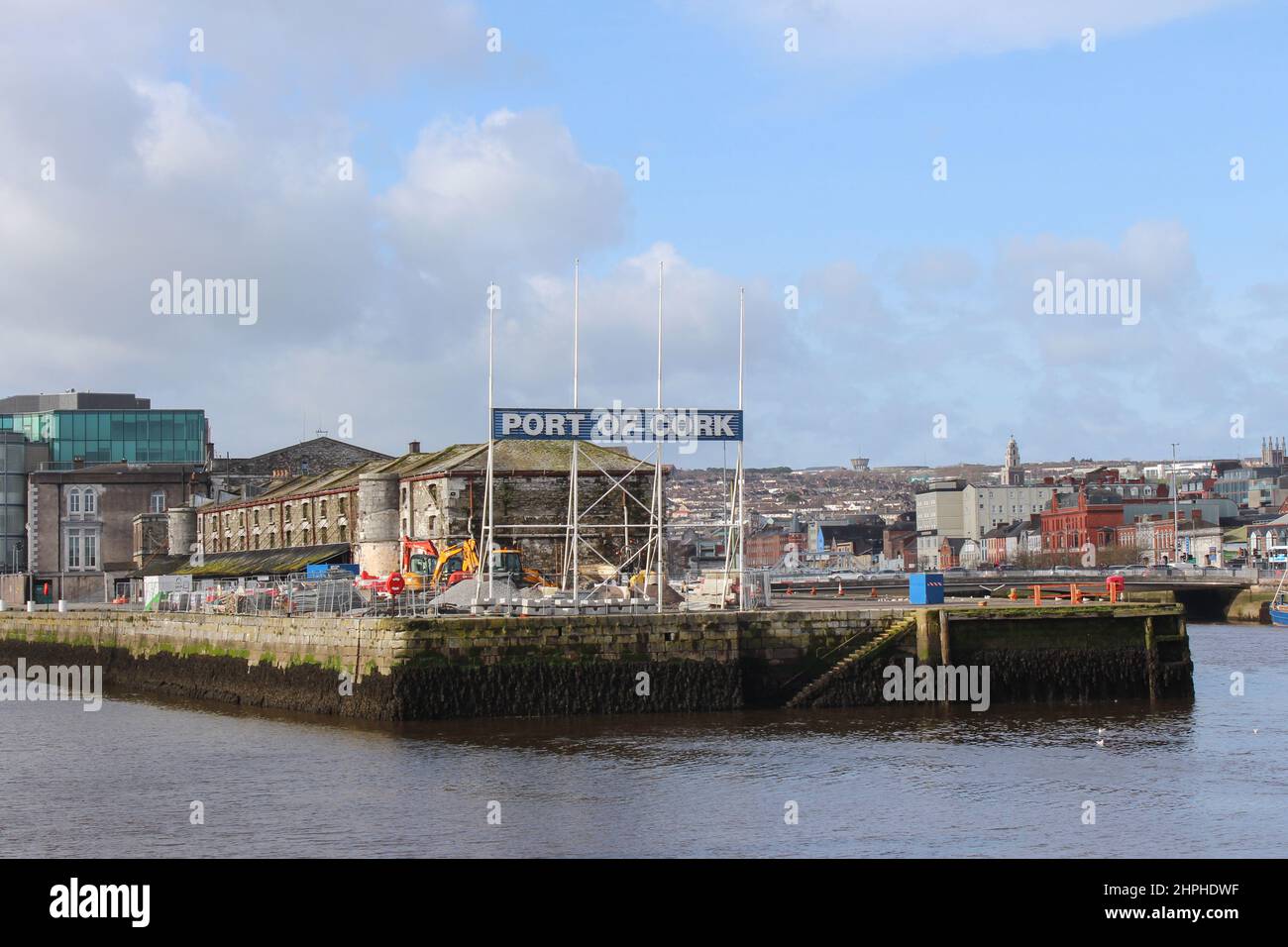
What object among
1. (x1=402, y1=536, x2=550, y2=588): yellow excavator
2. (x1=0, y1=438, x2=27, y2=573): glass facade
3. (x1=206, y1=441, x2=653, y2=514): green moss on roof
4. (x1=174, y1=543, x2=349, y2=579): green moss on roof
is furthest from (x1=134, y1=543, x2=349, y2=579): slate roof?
(x1=0, y1=438, x2=27, y2=573): glass facade

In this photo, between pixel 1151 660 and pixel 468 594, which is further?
pixel 468 594

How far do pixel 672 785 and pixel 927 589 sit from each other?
19.2 m

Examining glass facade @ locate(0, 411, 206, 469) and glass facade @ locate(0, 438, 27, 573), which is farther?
glass facade @ locate(0, 411, 206, 469)

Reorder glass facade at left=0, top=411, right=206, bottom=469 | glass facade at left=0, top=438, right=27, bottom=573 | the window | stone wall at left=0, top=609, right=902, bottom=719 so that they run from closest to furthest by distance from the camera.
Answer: stone wall at left=0, top=609, right=902, bottom=719
the window
glass facade at left=0, top=438, right=27, bottom=573
glass facade at left=0, top=411, right=206, bottom=469

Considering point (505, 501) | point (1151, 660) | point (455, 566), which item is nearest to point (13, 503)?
point (505, 501)

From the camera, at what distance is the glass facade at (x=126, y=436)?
11925cm

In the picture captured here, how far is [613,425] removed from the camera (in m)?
48.3

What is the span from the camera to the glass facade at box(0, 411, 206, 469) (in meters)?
119

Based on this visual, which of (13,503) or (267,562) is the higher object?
(13,503)

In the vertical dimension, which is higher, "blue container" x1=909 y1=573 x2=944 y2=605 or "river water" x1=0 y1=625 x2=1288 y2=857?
"blue container" x1=909 y1=573 x2=944 y2=605

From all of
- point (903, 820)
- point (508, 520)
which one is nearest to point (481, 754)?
point (903, 820)

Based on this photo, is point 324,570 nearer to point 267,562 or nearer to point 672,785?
point 267,562

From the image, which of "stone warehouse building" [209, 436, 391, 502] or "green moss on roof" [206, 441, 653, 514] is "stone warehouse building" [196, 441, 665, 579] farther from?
"stone warehouse building" [209, 436, 391, 502]

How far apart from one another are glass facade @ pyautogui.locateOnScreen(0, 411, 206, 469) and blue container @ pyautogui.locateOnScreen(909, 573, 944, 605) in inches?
3160
